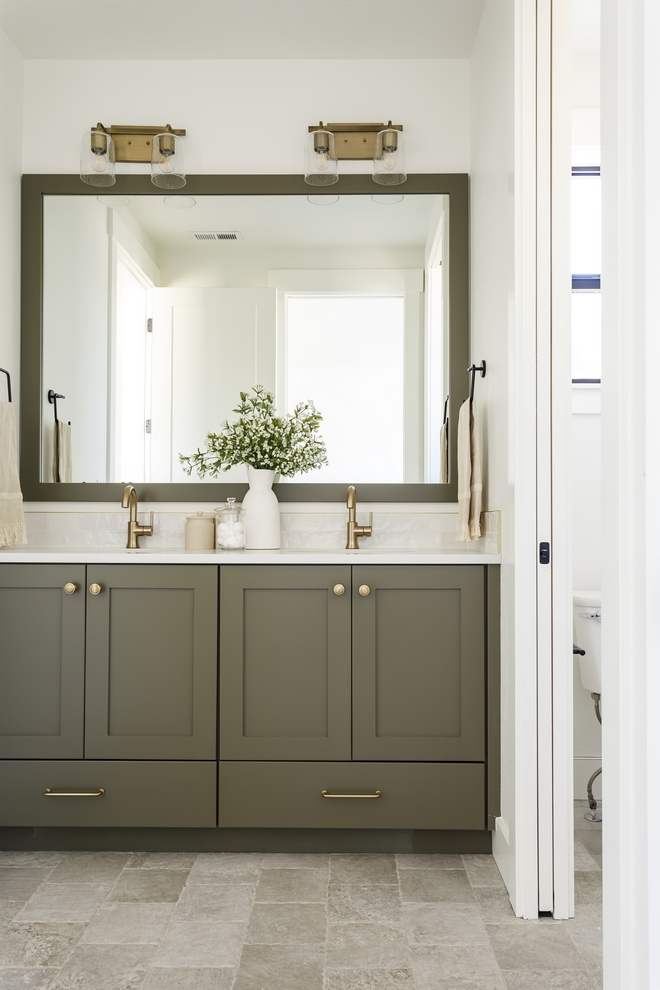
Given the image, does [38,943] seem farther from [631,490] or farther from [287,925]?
[631,490]

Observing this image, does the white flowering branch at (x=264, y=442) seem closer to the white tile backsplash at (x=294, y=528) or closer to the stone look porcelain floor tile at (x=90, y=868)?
the white tile backsplash at (x=294, y=528)

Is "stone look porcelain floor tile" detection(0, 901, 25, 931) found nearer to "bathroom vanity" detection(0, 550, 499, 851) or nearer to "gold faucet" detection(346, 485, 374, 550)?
"bathroom vanity" detection(0, 550, 499, 851)

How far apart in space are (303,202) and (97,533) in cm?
138

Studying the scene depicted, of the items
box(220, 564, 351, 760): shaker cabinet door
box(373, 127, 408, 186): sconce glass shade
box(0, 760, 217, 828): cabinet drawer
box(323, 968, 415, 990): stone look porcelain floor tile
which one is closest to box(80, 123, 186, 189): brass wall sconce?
box(373, 127, 408, 186): sconce glass shade

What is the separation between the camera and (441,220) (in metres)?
2.78

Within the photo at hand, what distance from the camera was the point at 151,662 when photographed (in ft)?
7.45

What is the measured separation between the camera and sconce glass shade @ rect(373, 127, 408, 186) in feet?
8.89

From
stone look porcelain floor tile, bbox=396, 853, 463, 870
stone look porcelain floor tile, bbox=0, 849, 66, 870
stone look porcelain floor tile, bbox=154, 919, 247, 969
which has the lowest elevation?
stone look porcelain floor tile, bbox=0, 849, 66, 870

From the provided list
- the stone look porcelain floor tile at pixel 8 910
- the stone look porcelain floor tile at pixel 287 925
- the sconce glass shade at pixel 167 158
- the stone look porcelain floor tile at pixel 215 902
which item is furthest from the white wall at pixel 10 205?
the stone look porcelain floor tile at pixel 287 925

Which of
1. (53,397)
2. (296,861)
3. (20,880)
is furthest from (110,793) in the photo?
(53,397)

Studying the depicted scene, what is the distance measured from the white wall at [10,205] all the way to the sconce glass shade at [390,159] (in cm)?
125

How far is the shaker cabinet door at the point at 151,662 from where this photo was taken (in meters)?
2.26

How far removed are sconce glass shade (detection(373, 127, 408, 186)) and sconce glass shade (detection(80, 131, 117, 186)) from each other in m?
0.93

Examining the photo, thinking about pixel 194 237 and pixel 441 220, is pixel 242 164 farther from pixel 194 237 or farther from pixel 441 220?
pixel 441 220
